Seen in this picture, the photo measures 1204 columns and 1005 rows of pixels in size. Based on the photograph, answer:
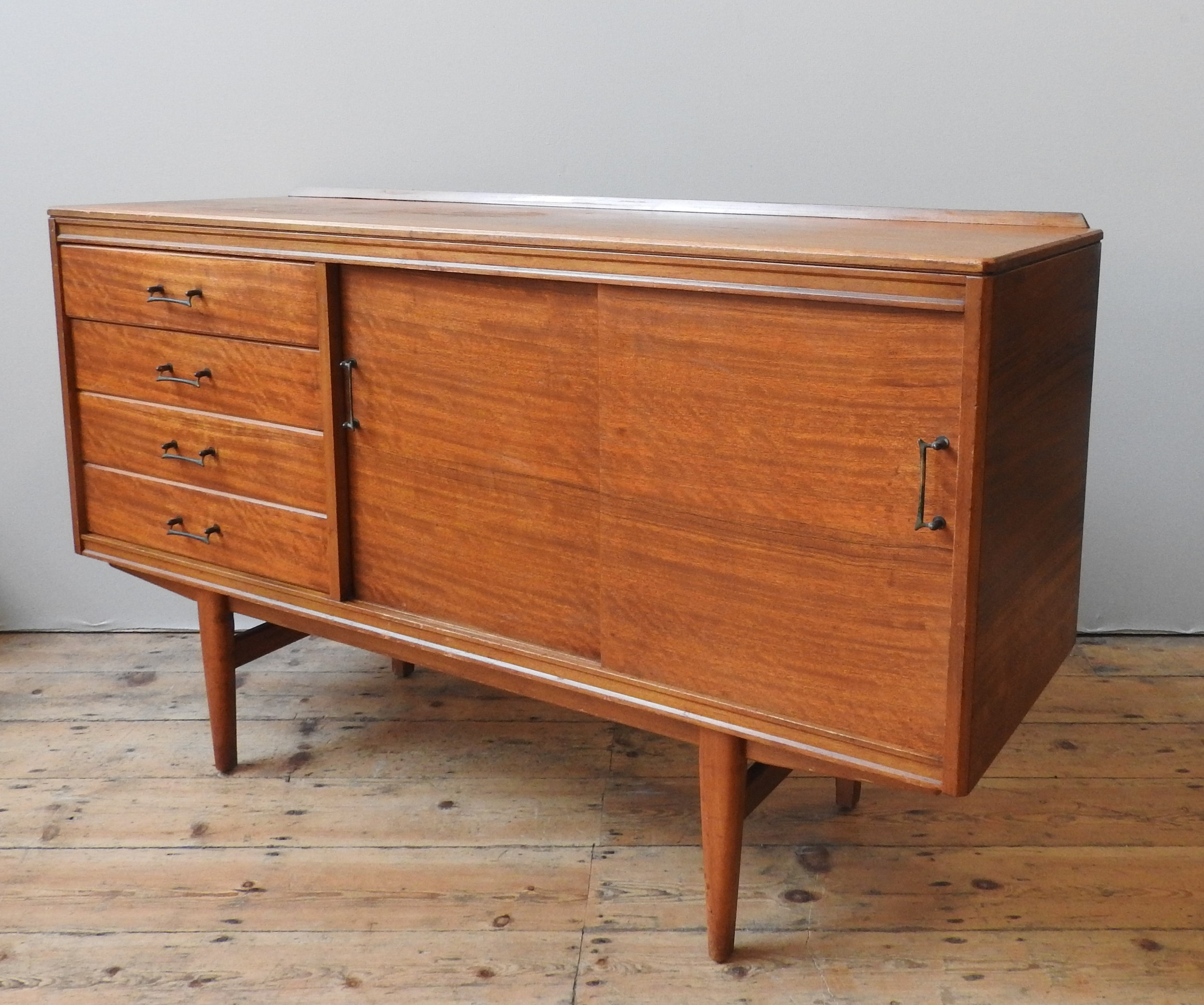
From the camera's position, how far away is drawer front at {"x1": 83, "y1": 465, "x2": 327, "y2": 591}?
1962 mm

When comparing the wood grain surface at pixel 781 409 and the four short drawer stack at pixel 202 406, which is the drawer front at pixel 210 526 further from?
the wood grain surface at pixel 781 409

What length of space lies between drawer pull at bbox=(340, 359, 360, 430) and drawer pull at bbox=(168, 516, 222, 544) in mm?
339

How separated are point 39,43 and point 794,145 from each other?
156cm

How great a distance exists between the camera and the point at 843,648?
1.48 meters

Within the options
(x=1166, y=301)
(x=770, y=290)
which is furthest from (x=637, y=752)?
(x=1166, y=301)

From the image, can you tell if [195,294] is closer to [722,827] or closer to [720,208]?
[720,208]

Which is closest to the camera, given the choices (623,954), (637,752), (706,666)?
(706,666)

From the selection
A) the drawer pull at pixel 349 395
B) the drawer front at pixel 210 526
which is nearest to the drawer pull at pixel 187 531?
the drawer front at pixel 210 526

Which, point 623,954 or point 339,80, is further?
point 339,80

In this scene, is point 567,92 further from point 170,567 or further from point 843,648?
point 843,648

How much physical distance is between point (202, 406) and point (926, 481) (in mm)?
1158

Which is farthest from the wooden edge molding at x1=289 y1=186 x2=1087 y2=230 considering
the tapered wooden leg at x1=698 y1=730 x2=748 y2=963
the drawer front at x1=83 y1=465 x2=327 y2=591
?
the tapered wooden leg at x1=698 y1=730 x2=748 y2=963

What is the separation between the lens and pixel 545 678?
1.76 metres

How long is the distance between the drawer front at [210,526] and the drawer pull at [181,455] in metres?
0.04
